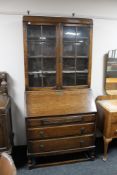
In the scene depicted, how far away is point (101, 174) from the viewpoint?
218 centimetres

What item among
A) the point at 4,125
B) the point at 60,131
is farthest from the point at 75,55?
the point at 4,125

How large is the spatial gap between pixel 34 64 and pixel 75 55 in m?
0.57

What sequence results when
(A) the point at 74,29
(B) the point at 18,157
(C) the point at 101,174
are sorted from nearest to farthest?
1. (C) the point at 101,174
2. (A) the point at 74,29
3. (B) the point at 18,157

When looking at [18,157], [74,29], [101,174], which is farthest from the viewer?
[18,157]

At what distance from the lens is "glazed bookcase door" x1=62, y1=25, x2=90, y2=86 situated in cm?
235

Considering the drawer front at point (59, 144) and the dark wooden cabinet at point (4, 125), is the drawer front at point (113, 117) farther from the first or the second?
the dark wooden cabinet at point (4, 125)

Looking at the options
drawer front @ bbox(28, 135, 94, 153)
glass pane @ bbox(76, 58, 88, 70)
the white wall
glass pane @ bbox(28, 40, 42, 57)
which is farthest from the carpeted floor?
glass pane @ bbox(28, 40, 42, 57)

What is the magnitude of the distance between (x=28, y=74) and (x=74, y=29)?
2.79ft

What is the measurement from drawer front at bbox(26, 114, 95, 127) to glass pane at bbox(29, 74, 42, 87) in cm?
52

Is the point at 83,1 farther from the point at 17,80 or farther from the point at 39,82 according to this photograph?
the point at 17,80

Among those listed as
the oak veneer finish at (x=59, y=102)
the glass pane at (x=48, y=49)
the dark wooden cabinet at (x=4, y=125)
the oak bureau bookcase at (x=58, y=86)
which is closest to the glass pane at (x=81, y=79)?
the oak bureau bookcase at (x=58, y=86)

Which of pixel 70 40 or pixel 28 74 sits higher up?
pixel 70 40

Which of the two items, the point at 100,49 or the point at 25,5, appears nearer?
the point at 25,5

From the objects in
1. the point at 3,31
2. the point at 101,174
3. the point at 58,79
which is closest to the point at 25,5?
the point at 3,31
